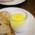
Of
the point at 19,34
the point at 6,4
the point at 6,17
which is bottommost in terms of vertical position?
the point at 19,34

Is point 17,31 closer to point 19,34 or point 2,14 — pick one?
point 19,34

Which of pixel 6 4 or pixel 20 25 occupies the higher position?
pixel 6 4

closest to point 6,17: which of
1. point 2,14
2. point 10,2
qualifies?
point 2,14

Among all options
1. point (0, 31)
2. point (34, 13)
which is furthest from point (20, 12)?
point (0, 31)

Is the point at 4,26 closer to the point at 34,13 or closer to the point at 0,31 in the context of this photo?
the point at 0,31

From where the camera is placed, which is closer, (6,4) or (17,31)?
(17,31)

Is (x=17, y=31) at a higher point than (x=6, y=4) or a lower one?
lower

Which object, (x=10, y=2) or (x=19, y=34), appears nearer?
(x=19, y=34)
